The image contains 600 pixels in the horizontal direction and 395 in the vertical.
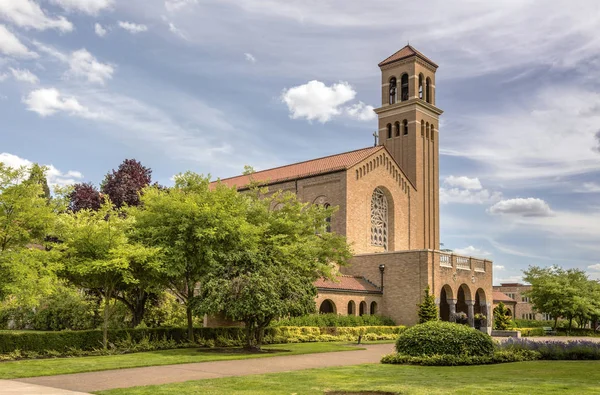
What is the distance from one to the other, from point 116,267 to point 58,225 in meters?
2.88

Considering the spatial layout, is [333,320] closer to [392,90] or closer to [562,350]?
[562,350]

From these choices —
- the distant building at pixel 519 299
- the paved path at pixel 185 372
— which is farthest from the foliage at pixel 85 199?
the distant building at pixel 519 299

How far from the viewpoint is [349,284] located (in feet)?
144

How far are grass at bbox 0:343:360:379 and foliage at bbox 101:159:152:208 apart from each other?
833 inches

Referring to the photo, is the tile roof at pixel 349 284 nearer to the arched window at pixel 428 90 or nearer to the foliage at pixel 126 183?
the foliage at pixel 126 183

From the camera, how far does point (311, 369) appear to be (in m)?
18.5

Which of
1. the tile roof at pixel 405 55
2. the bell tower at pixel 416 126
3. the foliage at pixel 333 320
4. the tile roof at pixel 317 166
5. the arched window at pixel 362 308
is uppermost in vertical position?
the tile roof at pixel 405 55

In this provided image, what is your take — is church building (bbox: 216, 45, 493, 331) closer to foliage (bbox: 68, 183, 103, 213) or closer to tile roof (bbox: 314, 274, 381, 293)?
tile roof (bbox: 314, 274, 381, 293)

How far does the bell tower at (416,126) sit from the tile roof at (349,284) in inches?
604

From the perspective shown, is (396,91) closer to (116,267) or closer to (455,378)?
(116,267)

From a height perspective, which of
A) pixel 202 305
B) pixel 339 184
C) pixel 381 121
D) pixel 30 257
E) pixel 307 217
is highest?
pixel 381 121

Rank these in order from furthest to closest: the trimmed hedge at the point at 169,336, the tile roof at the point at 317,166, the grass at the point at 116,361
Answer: the tile roof at the point at 317,166
the trimmed hedge at the point at 169,336
the grass at the point at 116,361

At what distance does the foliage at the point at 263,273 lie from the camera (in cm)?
2469

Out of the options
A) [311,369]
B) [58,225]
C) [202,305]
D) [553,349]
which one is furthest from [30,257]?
[553,349]
